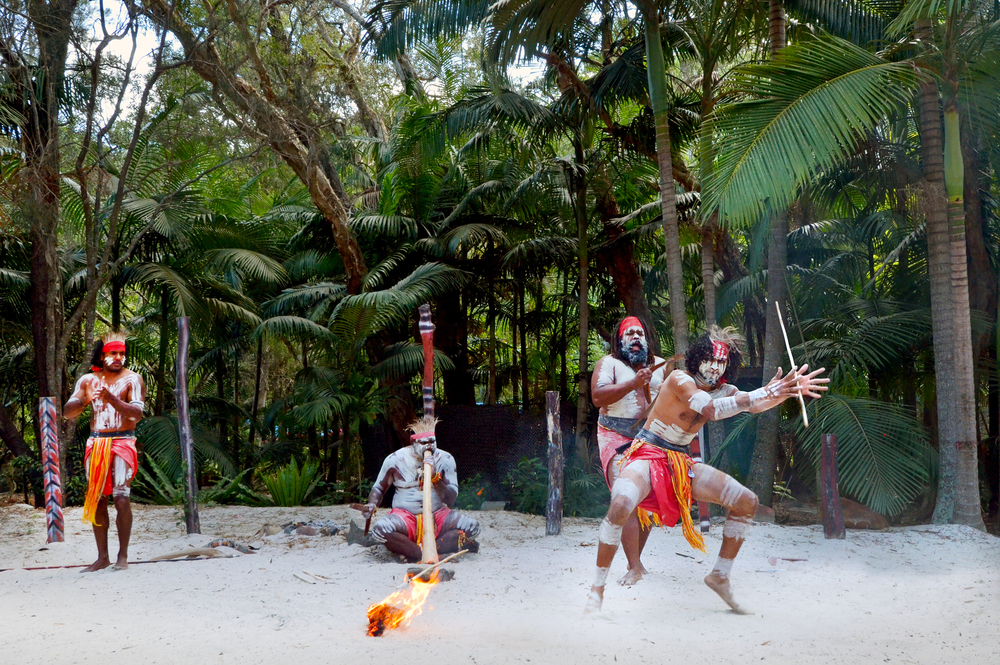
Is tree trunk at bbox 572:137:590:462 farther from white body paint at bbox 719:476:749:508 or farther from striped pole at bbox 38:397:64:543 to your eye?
white body paint at bbox 719:476:749:508

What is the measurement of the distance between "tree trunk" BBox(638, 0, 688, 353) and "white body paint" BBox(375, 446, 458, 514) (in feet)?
8.82

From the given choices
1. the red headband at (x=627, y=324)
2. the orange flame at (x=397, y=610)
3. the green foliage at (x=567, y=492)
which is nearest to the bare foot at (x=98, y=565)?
the orange flame at (x=397, y=610)

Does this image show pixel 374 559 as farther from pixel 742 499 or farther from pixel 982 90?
pixel 982 90

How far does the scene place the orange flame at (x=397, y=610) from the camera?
4008mm

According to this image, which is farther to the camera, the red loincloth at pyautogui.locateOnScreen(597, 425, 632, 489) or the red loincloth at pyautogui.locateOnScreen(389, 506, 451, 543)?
the red loincloth at pyautogui.locateOnScreen(389, 506, 451, 543)

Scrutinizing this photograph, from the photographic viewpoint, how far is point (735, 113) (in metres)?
6.31

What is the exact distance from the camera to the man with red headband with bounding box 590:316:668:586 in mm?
5188

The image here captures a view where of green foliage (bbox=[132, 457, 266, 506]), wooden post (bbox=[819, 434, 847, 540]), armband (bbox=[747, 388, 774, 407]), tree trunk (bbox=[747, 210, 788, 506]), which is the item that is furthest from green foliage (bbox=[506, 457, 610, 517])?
armband (bbox=[747, 388, 774, 407])

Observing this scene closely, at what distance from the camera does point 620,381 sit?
5258 millimetres

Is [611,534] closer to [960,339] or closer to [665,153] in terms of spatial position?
[960,339]

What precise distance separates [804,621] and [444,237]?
8.54m

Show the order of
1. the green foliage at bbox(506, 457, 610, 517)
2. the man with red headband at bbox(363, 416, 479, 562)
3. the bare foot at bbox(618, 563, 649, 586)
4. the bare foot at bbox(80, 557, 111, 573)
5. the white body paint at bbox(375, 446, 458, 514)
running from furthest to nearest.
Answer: the green foliage at bbox(506, 457, 610, 517) → the white body paint at bbox(375, 446, 458, 514) → the man with red headband at bbox(363, 416, 479, 562) → the bare foot at bbox(80, 557, 111, 573) → the bare foot at bbox(618, 563, 649, 586)

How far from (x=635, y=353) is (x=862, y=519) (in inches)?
132

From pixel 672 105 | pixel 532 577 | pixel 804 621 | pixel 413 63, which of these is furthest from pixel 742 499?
pixel 413 63
